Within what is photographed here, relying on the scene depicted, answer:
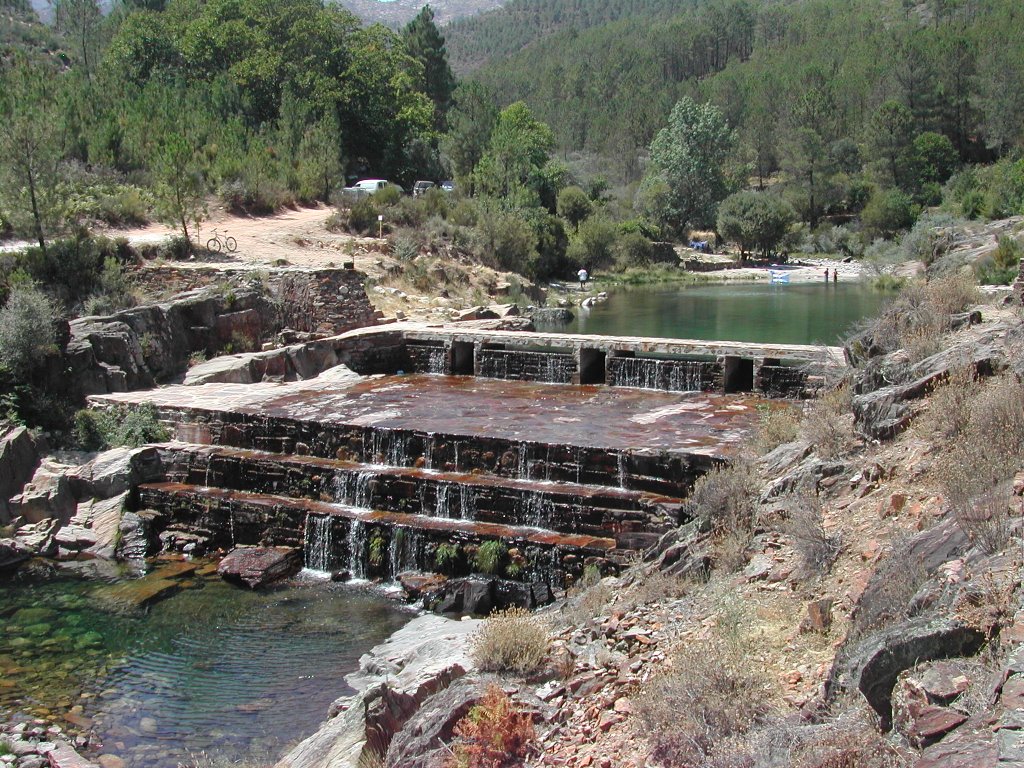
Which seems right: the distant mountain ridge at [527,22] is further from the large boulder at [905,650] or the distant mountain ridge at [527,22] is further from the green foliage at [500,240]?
the large boulder at [905,650]

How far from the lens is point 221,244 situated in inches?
926

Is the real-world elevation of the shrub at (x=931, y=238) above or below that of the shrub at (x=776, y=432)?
above

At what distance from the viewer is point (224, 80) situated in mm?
42281

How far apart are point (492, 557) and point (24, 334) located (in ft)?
26.5

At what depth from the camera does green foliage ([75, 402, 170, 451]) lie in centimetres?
1414

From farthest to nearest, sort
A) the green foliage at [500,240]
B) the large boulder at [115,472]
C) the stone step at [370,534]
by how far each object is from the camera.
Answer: the green foliage at [500,240]
the large boulder at [115,472]
the stone step at [370,534]

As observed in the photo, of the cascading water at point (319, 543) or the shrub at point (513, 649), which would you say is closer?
the shrub at point (513, 649)

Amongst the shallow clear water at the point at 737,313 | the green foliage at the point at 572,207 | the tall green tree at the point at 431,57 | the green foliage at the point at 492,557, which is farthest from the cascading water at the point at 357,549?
the tall green tree at the point at 431,57

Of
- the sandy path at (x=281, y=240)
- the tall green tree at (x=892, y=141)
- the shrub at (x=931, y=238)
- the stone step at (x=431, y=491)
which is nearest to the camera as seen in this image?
the stone step at (x=431, y=491)

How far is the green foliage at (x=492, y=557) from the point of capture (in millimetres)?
11164

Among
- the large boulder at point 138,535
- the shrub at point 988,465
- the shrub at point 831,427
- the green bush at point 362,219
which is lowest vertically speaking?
the large boulder at point 138,535

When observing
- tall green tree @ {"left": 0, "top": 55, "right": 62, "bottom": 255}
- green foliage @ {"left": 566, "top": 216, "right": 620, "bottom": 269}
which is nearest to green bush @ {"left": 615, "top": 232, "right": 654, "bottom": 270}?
green foliage @ {"left": 566, "top": 216, "right": 620, "bottom": 269}

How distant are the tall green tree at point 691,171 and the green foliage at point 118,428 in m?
47.5

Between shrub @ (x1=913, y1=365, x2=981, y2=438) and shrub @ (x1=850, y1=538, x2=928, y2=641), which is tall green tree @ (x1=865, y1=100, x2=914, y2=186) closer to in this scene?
shrub @ (x1=913, y1=365, x2=981, y2=438)
